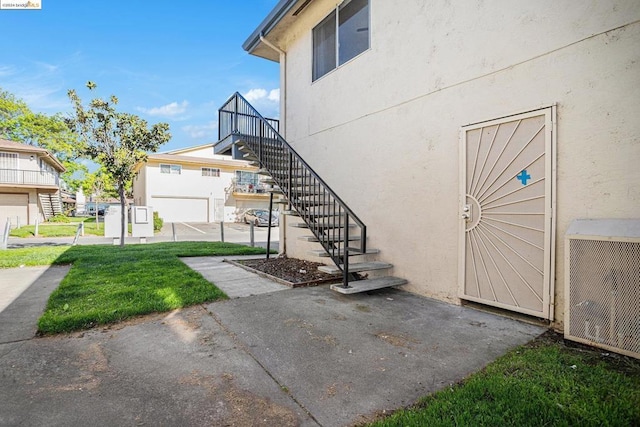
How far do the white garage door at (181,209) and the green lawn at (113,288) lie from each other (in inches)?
745

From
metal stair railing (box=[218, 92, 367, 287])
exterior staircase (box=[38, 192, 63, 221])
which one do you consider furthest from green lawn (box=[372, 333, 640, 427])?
exterior staircase (box=[38, 192, 63, 221])

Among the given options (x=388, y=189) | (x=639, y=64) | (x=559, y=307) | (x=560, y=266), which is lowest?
(x=559, y=307)

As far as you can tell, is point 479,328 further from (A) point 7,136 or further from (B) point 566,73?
(A) point 7,136

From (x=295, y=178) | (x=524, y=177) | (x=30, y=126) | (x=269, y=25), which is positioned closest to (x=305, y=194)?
(x=295, y=178)

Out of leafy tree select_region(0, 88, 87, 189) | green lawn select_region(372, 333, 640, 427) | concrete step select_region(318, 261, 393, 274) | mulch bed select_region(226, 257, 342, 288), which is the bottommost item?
mulch bed select_region(226, 257, 342, 288)

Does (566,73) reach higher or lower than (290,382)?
higher

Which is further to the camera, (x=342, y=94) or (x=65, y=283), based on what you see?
(x=342, y=94)

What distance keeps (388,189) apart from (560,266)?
2392mm

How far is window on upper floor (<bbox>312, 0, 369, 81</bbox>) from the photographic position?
5.50 m

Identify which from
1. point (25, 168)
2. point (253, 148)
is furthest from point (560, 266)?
point (25, 168)

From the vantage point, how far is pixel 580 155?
2.95m

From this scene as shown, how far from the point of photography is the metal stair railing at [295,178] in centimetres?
482

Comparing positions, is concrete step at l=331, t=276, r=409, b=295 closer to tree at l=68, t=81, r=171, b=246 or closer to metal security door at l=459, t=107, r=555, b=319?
metal security door at l=459, t=107, r=555, b=319

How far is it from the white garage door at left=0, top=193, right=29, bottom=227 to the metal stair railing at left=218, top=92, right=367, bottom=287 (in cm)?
2191
